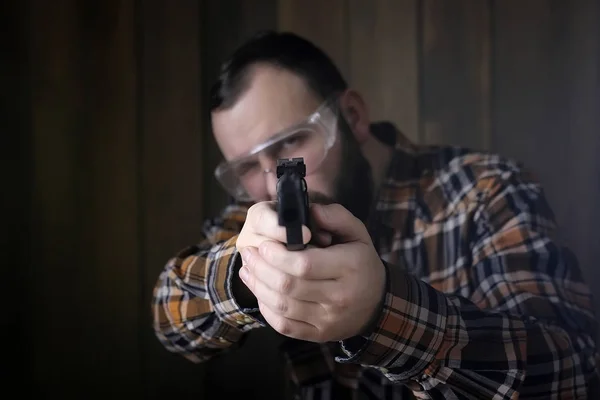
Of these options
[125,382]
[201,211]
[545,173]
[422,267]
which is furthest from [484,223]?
[125,382]

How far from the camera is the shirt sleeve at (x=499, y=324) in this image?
0.54 meters

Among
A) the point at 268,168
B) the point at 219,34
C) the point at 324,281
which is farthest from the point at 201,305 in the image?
the point at 219,34

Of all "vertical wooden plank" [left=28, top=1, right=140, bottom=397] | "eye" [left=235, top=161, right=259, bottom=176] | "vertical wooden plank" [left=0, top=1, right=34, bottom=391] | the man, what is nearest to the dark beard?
the man

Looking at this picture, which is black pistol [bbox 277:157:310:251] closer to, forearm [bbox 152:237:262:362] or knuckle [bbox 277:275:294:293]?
knuckle [bbox 277:275:294:293]

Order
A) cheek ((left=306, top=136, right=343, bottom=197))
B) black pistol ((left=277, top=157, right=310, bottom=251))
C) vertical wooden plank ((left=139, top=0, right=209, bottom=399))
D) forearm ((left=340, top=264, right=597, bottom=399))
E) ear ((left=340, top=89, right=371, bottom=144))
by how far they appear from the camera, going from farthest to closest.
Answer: vertical wooden plank ((left=139, top=0, right=209, bottom=399))
ear ((left=340, top=89, right=371, bottom=144))
cheek ((left=306, top=136, right=343, bottom=197))
forearm ((left=340, top=264, right=597, bottom=399))
black pistol ((left=277, top=157, right=310, bottom=251))

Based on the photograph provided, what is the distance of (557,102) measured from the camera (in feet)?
3.03

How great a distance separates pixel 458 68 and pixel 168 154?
0.51 meters

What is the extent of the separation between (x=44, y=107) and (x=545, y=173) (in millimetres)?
790

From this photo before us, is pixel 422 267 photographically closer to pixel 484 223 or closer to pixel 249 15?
pixel 484 223

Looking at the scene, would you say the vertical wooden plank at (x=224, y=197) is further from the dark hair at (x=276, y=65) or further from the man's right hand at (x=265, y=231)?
the man's right hand at (x=265, y=231)

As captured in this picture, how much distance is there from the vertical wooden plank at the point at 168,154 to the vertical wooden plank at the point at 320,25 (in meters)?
0.16

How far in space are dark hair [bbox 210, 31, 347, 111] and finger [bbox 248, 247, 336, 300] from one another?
0.39 m

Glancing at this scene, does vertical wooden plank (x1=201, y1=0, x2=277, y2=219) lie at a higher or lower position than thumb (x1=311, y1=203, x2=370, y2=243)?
higher

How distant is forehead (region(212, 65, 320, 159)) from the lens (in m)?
0.79
